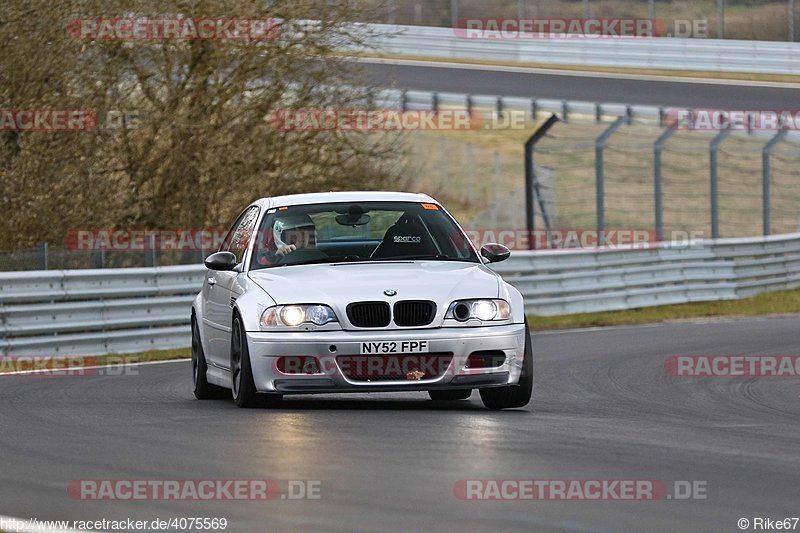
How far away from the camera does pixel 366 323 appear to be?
10148 mm

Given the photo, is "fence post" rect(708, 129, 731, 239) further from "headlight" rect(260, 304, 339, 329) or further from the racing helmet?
"headlight" rect(260, 304, 339, 329)

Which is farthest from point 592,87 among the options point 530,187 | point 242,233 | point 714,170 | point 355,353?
point 355,353

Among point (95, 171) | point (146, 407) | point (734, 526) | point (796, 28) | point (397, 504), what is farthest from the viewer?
point (796, 28)

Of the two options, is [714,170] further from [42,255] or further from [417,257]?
[417,257]

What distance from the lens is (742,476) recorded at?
24.3 ft

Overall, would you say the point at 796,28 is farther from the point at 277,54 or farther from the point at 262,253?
the point at 262,253

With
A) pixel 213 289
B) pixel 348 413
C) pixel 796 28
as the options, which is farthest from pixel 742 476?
pixel 796 28

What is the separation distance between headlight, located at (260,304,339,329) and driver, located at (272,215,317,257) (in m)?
0.96

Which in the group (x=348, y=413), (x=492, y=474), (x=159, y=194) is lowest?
(x=159, y=194)

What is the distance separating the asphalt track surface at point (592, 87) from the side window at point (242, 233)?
24577 millimetres

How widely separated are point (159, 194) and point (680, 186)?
49.0 feet

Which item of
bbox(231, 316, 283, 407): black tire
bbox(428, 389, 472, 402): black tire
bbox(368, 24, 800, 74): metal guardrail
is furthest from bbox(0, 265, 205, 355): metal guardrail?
bbox(368, 24, 800, 74): metal guardrail

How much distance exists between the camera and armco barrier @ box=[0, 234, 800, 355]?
17422 mm

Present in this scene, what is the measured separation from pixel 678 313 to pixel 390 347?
46.2 feet
